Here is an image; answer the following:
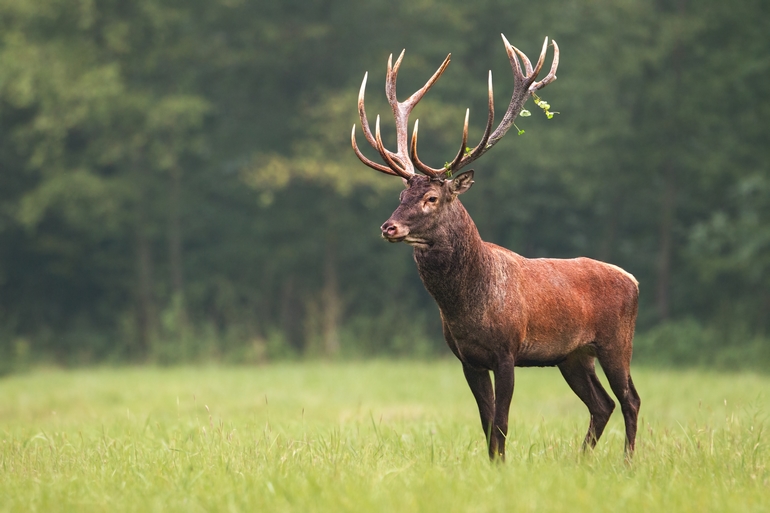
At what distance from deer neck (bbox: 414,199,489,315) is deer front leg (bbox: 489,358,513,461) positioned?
0.42m

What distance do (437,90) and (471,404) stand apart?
11597 millimetres

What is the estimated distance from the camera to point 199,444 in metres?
6.85

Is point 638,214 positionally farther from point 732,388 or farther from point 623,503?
A: point 623,503

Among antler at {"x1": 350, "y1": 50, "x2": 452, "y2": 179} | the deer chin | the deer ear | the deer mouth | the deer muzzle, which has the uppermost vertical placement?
antler at {"x1": 350, "y1": 50, "x2": 452, "y2": 179}

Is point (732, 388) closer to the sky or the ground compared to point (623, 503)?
closer to the ground

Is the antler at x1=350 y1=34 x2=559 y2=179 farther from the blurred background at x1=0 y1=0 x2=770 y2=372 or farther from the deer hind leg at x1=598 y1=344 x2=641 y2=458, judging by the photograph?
the blurred background at x1=0 y1=0 x2=770 y2=372

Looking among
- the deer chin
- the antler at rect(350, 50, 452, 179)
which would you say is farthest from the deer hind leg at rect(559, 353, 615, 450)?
the antler at rect(350, 50, 452, 179)

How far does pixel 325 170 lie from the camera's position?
2188cm

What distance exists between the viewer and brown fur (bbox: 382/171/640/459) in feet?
20.3

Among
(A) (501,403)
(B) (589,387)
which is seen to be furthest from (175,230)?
(A) (501,403)

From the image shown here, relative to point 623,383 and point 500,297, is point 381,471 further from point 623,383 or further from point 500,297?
point 623,383

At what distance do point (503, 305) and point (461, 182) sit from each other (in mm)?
801

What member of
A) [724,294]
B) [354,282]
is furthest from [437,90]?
[724,294]

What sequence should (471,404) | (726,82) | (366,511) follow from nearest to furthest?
1. (366,511)
2. (471,404)
3. (726,82)
